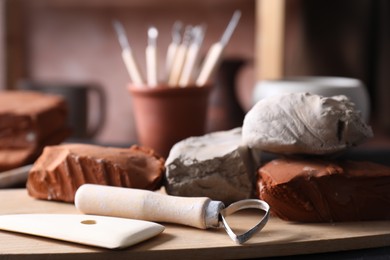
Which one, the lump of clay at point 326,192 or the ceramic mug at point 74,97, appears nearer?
the lump of clay at point 326,192

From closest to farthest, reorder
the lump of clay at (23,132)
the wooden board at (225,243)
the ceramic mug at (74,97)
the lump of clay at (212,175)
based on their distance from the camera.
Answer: the wooden board at (225,243)
the lump of clay at (212,175)
the lump of clay at (23,132)
the ceramic mug at (74,97)

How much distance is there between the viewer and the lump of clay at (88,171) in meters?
0.53

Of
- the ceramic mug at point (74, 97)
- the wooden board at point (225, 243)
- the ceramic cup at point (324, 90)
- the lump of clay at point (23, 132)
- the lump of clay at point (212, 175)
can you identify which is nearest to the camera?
the wooden board at point (225, 243)

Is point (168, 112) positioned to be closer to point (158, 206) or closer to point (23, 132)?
point (23, 132)

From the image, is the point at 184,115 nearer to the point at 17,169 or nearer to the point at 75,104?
the point at 17,169

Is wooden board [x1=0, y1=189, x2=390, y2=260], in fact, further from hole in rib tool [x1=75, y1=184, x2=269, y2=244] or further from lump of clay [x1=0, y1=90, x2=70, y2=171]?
lump of clay [x1=0, y1=90, x2=70, y2=171]

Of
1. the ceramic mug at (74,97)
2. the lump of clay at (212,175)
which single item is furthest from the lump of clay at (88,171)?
the ceramic mug at (74,97)

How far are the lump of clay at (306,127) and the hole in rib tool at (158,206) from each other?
0.19 ft

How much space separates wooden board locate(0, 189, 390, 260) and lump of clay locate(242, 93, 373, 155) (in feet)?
0.19

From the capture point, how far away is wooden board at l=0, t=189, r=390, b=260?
1.38 feet

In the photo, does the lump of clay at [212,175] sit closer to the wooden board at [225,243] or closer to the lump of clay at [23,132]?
the wooden board at [225,243]

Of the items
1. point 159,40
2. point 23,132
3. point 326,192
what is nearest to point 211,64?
point 23,132

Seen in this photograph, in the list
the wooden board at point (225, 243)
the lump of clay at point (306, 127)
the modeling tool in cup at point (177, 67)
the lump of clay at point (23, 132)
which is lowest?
the wooden board at point (225, 243)

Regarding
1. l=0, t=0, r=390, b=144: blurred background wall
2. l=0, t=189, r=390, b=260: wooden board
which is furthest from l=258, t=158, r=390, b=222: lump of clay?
l=0, t=0, r=390, b=144: blurred background wall
